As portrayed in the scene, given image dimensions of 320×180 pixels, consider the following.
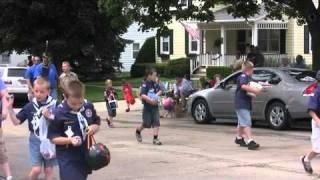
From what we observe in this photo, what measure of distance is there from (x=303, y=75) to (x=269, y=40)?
2463 centimetres

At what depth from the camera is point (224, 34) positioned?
4106 centimetres

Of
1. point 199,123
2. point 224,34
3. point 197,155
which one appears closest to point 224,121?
point 199,123

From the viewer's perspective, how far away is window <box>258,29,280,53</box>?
131 feet

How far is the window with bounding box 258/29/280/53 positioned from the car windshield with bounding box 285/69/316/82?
2360 centimetres

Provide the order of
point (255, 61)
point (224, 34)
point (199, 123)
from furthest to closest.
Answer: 1. point (224, 34)
2. point (255, 61)
3. point (199, 123)

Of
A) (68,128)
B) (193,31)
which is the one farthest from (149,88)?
(193,31)

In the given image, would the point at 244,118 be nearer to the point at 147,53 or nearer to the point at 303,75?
the point at 303,75

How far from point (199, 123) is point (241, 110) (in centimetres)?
521

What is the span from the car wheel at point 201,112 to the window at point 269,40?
73.3 feet

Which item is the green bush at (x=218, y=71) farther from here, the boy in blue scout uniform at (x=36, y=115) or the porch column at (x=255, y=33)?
the boy in blue scout uniform at (x=36, y=115)

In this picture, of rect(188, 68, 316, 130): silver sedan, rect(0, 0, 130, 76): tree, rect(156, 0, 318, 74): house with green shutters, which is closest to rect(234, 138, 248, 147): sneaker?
rect(188, 68, 316, 130): silver sedan

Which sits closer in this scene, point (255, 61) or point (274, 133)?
point (274, 133)

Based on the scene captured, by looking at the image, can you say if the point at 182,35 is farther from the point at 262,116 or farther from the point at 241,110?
the point at 241,110

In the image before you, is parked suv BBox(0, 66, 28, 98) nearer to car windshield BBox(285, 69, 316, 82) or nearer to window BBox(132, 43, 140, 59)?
car windshield BBox(285, 69, 316, 82)
